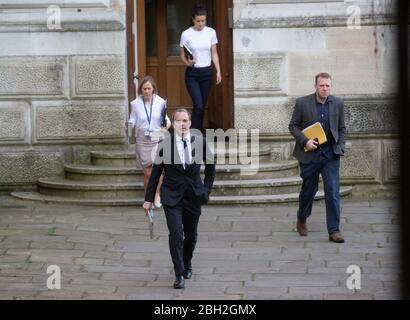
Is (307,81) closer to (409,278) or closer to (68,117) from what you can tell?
(68,117)

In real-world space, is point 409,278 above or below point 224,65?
below

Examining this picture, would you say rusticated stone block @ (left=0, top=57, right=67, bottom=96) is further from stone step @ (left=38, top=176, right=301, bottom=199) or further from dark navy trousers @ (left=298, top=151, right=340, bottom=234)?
dark navy trousers @ (left=298, top=151, right=340, bottom=234)

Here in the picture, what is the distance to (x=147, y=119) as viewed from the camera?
1135 centimetres

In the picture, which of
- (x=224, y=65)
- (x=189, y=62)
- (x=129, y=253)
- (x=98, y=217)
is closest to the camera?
(x=129, y=253)

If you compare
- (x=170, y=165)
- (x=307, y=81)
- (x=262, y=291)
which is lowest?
(x=262, y=291)

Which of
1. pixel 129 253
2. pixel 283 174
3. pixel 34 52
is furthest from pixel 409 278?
pixel 34 52

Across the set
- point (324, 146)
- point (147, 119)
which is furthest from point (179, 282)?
point (147, 119)

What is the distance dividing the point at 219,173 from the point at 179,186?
4.04 m

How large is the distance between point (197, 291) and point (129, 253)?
1.64 meters

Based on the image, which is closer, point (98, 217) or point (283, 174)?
point (98, 217)

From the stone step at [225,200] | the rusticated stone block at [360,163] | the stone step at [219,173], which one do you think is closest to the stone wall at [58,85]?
the stone step at [219,173]

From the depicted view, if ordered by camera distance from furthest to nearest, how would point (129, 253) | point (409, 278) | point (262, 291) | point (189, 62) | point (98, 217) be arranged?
point (189, 62), point (98, 217), point (129, 253), point (262, 291), point (409, 278)

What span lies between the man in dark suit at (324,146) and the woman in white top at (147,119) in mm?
1909

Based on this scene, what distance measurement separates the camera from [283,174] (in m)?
12.6
